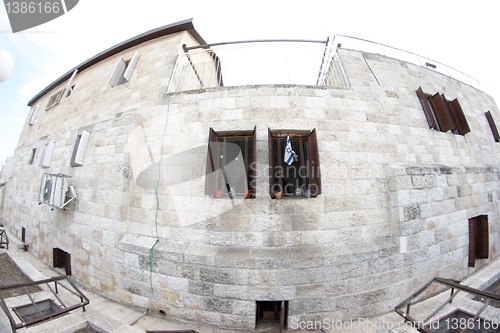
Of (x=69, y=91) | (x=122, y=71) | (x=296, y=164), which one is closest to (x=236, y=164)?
(x=296, y=164)

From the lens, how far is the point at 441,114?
555cm

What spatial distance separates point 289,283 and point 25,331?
15.4ft

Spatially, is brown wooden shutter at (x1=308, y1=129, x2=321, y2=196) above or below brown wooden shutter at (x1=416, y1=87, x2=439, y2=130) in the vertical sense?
below

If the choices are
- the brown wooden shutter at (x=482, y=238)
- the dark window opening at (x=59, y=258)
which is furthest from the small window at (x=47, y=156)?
the brown wooden shutter at (x=482, y=238)

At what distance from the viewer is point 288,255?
366 cm

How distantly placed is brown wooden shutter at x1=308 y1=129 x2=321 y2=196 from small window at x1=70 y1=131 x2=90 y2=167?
6369 millimetres

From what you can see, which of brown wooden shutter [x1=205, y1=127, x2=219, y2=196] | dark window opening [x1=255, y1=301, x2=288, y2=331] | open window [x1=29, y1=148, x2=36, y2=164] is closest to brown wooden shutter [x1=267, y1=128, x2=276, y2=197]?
brown wooden shutter [x1=205, y1=127, x2=219, y2=196]

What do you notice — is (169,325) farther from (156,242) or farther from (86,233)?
(86,233)

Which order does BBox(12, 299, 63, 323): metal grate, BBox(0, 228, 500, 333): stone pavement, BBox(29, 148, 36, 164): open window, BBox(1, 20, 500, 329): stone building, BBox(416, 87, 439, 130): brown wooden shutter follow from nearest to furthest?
BBox(0, 228, 500, 333): stone pavement < BBox(1, 20, 500, 329): stone building < BBox(12, 299, 63, 323): metal grate < BBox(416, 87, 439, 130): brown wooden shutter < BBox(29, 148, 36, 164): open window

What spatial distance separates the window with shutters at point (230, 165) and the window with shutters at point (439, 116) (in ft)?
18.0

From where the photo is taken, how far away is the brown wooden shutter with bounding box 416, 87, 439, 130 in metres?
5.31

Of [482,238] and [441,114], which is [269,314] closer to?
[482,238]

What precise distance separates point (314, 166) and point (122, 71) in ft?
24.1

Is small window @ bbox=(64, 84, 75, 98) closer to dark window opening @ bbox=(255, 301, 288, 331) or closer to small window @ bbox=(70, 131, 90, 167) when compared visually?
small window @ bbox=(70, 131, 90, 167)
